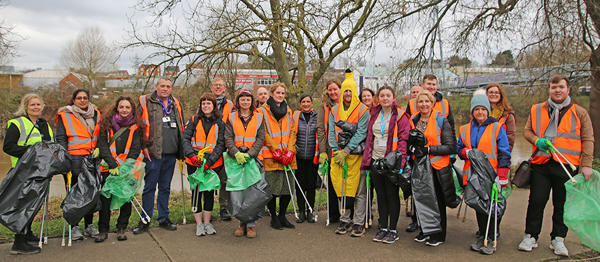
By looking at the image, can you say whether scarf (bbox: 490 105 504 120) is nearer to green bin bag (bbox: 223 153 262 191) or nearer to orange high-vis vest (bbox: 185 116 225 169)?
green bin bag (bbox: 223 153 262 191)

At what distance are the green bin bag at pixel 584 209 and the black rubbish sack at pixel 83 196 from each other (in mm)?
4502

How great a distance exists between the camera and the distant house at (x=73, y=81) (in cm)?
2393

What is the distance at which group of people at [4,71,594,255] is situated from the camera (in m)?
4.06

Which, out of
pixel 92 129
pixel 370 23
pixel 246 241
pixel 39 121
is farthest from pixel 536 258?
pixel 370 23

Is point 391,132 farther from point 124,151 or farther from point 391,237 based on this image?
point 124,151

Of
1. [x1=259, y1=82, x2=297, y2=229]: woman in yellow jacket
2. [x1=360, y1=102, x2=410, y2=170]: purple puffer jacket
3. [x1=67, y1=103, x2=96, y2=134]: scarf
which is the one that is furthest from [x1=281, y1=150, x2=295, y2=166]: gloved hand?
[x1=67, y1=103, x2=96, y2=134]: scarf

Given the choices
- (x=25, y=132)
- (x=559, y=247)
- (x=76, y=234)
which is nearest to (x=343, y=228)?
(x=559, y=247)

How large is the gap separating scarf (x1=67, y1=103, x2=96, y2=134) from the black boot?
3.94 feet

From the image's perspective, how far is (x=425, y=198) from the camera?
4.19 metres

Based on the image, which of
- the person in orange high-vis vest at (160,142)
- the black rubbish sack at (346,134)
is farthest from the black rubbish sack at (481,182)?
the person in orange high-vis vest at (160,142)

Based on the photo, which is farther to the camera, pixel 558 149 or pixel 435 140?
pixel 435 140

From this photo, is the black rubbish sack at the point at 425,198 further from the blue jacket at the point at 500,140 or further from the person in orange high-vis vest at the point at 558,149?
the person in orange high-vis vest at the point at 558,149

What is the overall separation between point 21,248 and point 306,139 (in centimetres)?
310

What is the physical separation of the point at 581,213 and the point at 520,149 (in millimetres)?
13633
